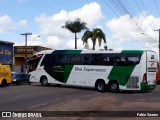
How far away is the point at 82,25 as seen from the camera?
61.4 metres

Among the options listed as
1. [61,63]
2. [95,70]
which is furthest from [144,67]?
[61,63]

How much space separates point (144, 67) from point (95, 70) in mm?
4215

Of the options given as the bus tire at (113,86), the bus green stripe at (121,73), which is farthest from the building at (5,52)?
the bus green stripe at (121,73)

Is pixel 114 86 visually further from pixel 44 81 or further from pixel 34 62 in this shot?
pixel 34 62

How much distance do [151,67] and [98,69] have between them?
407cm

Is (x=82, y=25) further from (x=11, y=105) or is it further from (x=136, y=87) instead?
(x=11, y=105)

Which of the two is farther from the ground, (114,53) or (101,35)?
(101,35)

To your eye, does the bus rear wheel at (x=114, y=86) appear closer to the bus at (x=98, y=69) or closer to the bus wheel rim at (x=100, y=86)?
the bus at (x=98, y=69)

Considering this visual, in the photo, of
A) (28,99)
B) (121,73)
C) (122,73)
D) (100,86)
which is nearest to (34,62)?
(100,86)

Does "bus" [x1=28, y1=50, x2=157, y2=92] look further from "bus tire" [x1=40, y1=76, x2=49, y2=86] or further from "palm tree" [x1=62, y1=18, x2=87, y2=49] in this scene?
"palm tree" [x1=62, y1=18, x2=87, y2=49]

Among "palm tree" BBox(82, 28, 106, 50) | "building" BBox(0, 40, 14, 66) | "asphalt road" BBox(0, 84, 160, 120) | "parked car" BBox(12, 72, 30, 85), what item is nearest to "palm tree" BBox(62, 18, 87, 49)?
"palm tree" BBox(82, 28, 106, 50)

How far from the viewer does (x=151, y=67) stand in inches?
1089

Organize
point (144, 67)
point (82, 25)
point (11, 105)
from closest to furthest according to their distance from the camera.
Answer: point (11, 105)
point (144, 67)
point (82, 25)

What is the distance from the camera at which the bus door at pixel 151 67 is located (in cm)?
2727
